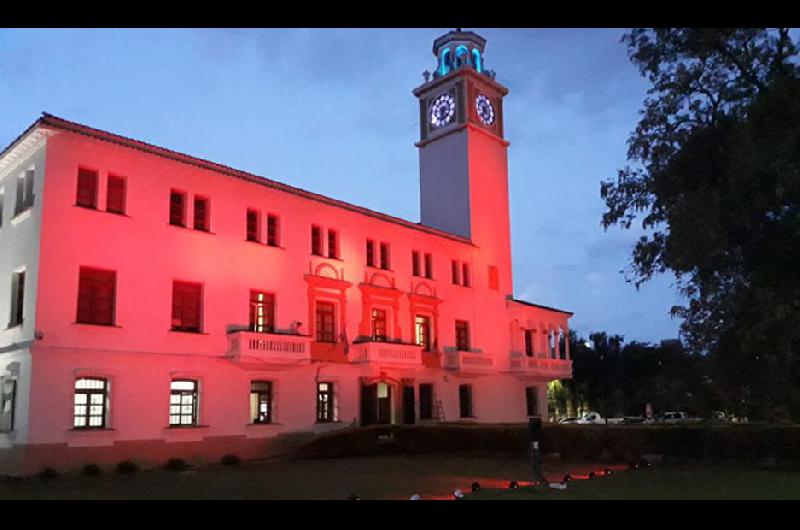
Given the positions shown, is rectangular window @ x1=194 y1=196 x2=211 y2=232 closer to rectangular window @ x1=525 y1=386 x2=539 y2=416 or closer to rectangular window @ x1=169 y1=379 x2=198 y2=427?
rectangular window @ x1=169 y1=379 x2=198 y2=427

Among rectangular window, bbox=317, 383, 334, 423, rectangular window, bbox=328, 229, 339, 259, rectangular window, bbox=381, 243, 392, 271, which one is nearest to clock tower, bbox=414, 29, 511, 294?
rectangular window, bbox=381, 243, 392, 271

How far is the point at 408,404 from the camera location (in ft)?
113

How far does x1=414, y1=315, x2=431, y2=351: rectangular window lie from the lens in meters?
36.0

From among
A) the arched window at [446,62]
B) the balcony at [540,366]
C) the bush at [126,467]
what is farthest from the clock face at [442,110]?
the bush at [126,467]

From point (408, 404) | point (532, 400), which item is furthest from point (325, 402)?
point (532, 400)

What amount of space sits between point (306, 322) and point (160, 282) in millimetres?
6967

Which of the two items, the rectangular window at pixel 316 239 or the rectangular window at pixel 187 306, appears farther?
the rectangular window at pixel 316 239

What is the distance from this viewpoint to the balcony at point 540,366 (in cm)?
4125

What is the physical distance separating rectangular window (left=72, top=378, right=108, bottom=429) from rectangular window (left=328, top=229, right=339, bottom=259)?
11901mm

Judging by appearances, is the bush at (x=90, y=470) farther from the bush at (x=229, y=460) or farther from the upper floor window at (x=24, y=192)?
the upper floor window at (x=24, y=192)

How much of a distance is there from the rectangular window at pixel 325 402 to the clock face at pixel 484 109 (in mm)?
20561

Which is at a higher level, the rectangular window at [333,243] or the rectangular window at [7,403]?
the rectangular window at [333,243]
